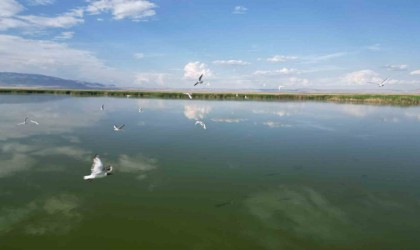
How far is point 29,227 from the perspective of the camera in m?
14.6

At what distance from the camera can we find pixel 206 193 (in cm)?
1880

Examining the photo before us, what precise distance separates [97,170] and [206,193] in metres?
5.41

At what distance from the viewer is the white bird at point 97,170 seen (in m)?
16.6

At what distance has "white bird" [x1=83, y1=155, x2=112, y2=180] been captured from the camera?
1659 cm

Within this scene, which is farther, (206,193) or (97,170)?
(206,193)

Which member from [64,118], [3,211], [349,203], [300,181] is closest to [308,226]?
[349,203]

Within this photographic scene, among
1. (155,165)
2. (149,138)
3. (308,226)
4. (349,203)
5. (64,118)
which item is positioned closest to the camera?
(308,226)

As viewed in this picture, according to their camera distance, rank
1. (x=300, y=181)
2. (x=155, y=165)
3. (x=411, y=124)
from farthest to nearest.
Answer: (x=411, y=124), (x=155, y=165), (x=300, y=181)

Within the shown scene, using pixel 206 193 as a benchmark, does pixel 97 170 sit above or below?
above

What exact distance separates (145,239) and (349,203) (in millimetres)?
10201

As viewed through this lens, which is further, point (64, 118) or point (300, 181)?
point (64, 118)

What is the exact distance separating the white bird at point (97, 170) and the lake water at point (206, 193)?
65cm

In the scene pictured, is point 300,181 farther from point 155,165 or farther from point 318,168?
point 155,165

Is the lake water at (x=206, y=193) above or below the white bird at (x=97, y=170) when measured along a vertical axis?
below
